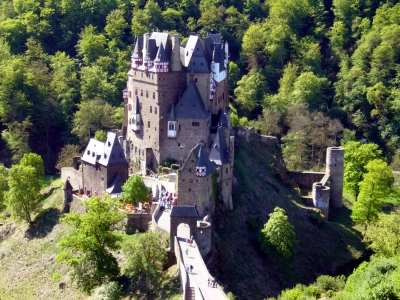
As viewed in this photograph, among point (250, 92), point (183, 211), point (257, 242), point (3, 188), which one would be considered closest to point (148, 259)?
point (183, 211)

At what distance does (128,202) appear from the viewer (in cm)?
7088

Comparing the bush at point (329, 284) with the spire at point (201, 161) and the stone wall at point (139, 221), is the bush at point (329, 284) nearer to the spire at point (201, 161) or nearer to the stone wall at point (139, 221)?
the spire at point (201, 161)

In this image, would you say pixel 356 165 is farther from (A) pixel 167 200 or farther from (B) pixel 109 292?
(B) pixel 109 292

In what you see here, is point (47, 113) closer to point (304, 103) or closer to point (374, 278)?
point (304, 103)

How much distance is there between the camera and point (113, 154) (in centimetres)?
7431

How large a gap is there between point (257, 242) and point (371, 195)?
16598mm

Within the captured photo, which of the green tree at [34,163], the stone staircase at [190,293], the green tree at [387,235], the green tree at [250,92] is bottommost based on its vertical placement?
the stone staircase at [190,293]

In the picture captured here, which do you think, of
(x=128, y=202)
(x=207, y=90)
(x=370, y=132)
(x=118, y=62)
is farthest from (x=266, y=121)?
(x=128, y=202)

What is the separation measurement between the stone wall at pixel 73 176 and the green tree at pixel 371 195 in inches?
1087

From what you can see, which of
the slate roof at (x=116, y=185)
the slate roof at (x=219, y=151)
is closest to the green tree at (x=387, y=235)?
the slate roof at (x=219, y=151)

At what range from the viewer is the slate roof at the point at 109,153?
74188 millimetres

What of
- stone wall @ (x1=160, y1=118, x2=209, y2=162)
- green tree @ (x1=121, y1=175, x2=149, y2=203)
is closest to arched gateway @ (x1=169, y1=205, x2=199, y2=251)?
green tree @ (x1=121, y1=175, x2=149, y2=203)

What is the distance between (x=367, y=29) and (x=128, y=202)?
72.1 meters

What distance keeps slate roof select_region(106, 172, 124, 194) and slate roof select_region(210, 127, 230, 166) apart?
8675mm
